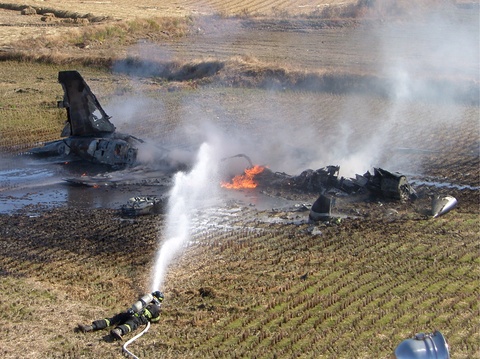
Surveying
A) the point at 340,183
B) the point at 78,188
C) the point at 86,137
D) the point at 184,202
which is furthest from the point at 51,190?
the point at 340,183

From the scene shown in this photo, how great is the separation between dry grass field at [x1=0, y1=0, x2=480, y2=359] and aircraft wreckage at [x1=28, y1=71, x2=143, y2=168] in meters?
3.06

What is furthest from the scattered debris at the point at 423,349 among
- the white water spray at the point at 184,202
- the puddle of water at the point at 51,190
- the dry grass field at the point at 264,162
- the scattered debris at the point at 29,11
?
the scattered debris at the point at 29,11

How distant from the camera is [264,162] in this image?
30.4 metres

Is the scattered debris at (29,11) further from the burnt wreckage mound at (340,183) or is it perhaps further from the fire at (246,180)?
the burnt wreckage mound at (340,183)

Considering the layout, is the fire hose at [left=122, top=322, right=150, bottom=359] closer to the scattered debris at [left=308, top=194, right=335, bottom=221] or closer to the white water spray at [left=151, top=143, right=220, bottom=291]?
the white water spray at [left=151, top=143, right=220, bottom=291]

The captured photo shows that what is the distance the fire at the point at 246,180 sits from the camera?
27.9 m

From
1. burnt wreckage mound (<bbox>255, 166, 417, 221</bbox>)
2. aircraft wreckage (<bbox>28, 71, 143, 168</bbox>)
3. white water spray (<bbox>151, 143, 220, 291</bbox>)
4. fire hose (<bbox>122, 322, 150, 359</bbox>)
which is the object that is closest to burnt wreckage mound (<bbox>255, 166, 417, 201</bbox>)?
burnt wreckage mound (<bbox>255, 166, 417, 221</bbox>)

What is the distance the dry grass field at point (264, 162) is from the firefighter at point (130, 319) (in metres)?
0.24

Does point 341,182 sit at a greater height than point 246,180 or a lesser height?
greater

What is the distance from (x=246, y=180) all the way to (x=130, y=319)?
12993mm

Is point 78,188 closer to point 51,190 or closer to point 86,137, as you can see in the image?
point 51,190

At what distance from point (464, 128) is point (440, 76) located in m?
9.67

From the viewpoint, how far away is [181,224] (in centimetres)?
2348

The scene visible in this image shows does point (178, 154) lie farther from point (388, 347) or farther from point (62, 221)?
point (388, 347)
